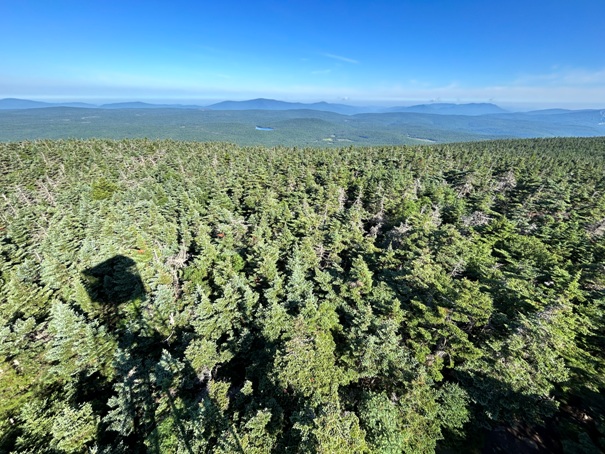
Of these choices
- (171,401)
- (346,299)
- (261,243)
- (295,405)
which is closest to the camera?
(295,405)

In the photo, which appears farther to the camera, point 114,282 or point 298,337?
point 114,282

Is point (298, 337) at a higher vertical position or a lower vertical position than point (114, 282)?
higher

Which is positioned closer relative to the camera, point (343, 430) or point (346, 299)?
point (343, 430)

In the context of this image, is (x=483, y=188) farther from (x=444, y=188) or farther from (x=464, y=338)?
(x=464, y=338)

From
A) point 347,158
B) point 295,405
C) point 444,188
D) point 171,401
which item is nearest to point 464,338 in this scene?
point 295,405

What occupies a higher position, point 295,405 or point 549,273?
point 549,273

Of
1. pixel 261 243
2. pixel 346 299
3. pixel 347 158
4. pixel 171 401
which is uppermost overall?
pixel 347 158

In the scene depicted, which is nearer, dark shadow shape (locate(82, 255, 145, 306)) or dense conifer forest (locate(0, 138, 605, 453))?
dense conifer forest (locate(0, 138, 605, 453))

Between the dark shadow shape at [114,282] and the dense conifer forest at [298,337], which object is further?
the dark shadow shape at [114,282]
